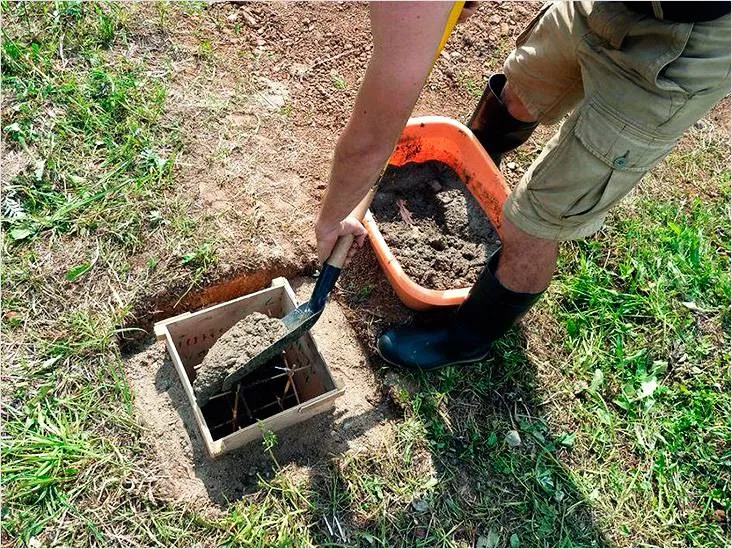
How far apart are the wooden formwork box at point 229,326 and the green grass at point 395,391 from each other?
0.14m

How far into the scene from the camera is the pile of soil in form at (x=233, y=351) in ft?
7.34

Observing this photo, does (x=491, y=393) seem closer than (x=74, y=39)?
Yes

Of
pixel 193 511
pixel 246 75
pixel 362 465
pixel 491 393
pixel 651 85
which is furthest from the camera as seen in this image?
pixel 246 75

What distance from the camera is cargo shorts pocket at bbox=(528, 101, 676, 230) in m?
1.97

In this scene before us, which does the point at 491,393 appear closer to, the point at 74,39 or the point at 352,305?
the point at 352,305

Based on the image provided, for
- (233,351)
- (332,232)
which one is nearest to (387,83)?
(332,232)

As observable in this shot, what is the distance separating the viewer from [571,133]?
2051mm

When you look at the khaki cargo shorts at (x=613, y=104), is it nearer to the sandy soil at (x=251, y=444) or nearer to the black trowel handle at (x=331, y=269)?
the black trowel handle at (x=331, y=269)

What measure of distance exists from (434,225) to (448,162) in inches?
13.6

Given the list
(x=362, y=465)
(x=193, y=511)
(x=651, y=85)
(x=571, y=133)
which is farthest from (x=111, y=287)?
(x=651, y=85)

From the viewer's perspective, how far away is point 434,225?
2994 mm

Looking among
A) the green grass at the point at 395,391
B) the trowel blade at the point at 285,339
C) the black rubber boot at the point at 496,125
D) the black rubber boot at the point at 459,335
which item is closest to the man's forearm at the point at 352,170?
the trowel blade at the point at 285,339

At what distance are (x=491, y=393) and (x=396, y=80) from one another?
1628 millimetres

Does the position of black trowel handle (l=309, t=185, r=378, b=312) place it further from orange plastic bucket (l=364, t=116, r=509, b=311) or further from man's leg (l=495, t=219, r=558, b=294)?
man's leg (l=495, t=219, r=558, b=294)
